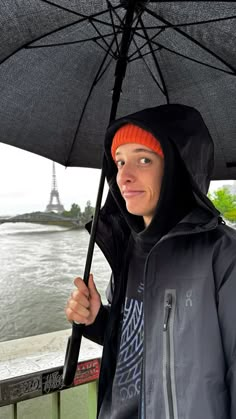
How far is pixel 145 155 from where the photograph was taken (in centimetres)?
85

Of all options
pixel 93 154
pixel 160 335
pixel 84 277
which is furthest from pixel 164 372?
pixel 93 154

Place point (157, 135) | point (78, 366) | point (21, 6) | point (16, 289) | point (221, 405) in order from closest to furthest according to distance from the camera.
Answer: point (221, 405)
point (157, 135)
point (21, 6)
point (78, 366)
point (16, 289)

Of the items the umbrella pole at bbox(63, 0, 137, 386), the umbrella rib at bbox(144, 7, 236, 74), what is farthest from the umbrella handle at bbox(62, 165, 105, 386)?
the umbrella rib at bbox(144, 7, 236, 74)

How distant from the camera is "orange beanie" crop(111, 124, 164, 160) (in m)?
0.84

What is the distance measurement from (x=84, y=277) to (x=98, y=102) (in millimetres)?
647

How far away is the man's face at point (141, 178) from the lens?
2.75ft

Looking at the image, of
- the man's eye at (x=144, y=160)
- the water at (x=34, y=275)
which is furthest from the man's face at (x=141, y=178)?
the water at (x=34, y=275)

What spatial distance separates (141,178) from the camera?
2.76ft

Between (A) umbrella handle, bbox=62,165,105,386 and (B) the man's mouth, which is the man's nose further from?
(A) umbrella handle, bbox=62,165,105,386

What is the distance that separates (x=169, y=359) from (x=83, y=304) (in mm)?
362

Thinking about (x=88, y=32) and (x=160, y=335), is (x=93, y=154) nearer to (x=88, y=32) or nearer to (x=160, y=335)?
(x=88, y=32)

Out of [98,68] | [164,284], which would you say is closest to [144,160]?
[164,284]

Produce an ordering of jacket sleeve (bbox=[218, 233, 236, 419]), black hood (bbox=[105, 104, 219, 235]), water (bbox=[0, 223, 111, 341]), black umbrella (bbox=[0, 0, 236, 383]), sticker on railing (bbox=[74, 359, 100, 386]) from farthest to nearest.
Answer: water (bbox=[0, 223, 111, 341])
sticker on railing (bbox=[74, 359, 100, 386])
black umbrella (bbox=[0, 0, 236, 383])
black hood (bbox=[105, 104, 219, 235])
jacket sleeve (bbox=[218, 233, 236, 419])

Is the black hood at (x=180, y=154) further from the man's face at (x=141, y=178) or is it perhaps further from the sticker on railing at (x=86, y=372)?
the sticker on railing at (x=86, y=372)
